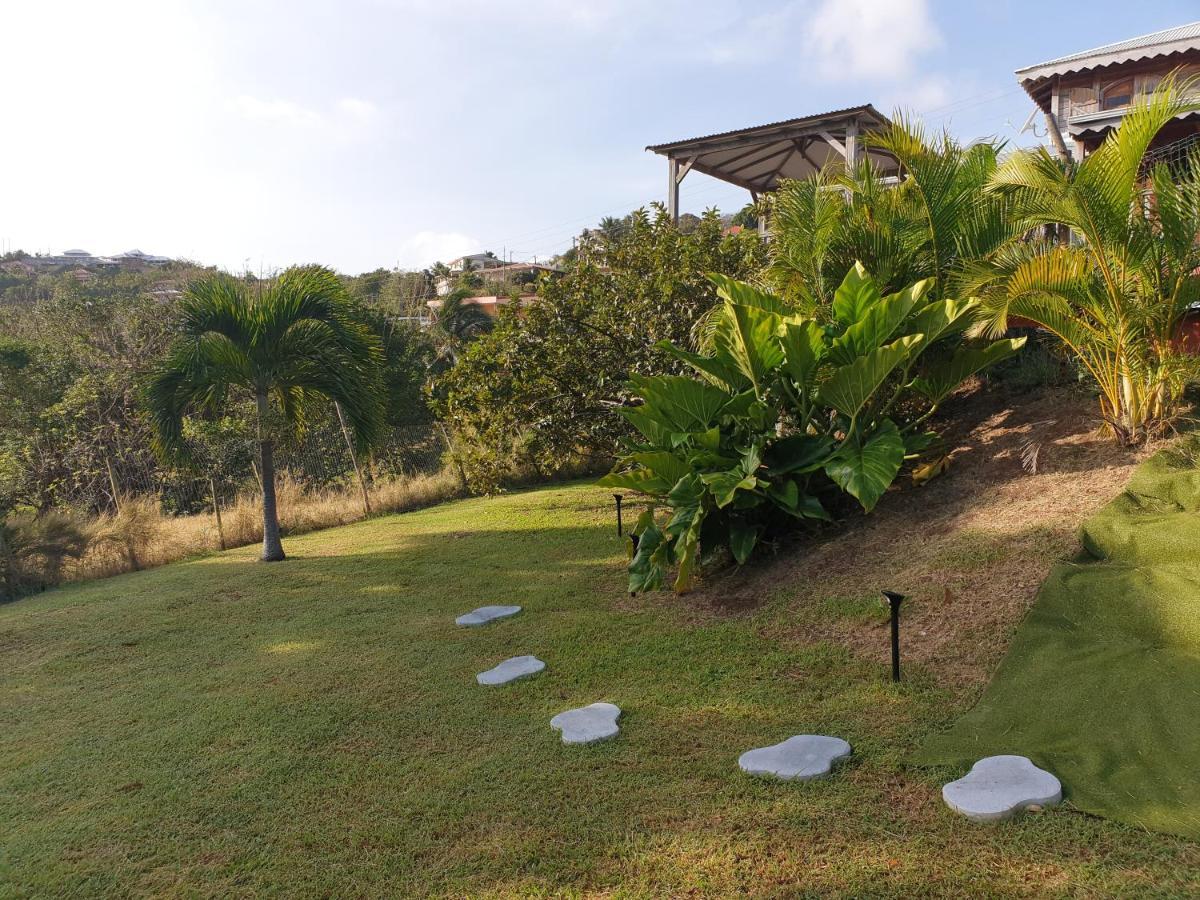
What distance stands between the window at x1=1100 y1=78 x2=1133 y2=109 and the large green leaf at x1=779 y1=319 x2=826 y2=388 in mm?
11740

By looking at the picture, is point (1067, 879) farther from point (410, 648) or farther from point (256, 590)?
point (256, 590)

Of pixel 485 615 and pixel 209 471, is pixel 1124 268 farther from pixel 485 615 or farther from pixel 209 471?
pixel 209 471

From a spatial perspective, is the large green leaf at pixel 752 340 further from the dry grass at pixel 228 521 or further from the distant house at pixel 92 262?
the distant house at pixel 92 262

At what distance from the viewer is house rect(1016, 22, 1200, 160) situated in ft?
30.1

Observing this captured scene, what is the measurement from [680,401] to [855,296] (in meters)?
1.45

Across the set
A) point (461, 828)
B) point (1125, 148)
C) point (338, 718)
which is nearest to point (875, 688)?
point (461, 828)

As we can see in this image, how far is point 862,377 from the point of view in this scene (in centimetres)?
542

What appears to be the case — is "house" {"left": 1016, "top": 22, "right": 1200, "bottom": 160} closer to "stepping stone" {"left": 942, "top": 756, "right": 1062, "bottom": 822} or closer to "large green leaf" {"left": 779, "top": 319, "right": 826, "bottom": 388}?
"large green leaf" {"left": 779, "top": 319, "right": 826, "bottom": 388}

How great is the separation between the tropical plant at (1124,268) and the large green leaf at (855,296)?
970mm

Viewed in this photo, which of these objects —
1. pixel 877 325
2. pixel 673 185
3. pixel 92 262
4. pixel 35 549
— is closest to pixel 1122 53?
pixel 673 185

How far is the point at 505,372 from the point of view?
941 cm

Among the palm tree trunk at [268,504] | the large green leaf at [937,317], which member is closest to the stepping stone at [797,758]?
the large green leaf at [937,317]

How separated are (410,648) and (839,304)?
386 centimetres

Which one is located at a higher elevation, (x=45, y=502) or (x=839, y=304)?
(x=839, y=304)
